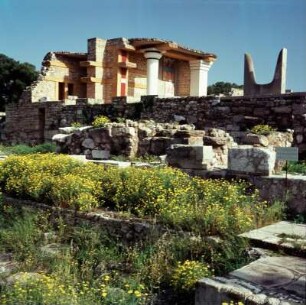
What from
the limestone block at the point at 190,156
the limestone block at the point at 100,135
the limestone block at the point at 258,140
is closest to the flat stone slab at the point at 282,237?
the limestone block at the point at 190,156

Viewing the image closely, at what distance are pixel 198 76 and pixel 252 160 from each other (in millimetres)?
19185

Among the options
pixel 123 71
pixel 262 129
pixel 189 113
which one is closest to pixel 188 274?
pixel 262 129

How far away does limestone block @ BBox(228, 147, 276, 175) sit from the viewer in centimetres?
620

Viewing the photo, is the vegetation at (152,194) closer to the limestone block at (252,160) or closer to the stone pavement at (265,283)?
the limestone block at (252,160)

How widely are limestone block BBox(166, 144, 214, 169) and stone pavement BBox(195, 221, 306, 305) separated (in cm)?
282

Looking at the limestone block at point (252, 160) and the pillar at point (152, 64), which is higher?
the pillar at point (152, 64)

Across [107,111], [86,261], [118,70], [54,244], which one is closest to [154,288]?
[86,261]

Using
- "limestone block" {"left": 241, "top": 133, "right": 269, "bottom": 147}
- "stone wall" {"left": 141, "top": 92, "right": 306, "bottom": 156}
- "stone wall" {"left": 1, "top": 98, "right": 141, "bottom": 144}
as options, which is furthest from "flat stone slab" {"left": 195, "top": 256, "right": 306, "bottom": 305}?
"stone wall" {"left": 1, "top": 98, "right": 141, "bottom": 144}

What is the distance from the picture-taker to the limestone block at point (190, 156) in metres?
7.04

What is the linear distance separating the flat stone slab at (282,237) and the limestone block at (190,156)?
2.16m

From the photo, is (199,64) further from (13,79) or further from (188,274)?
(13,79)

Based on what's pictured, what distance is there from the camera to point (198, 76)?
81.6 feet

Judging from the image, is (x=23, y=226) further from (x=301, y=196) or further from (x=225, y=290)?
(x=301, y=196)

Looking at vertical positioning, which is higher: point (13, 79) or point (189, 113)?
point (13, 79)
